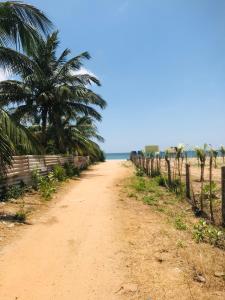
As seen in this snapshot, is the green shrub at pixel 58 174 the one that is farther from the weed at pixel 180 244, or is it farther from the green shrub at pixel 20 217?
the weed at pixel 180 244

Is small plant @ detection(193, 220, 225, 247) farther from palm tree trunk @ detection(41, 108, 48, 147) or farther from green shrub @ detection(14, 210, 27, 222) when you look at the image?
palm tree trunk @ detection(41, 108, 48, 147)

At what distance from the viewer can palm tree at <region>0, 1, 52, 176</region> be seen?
9648 millimetres

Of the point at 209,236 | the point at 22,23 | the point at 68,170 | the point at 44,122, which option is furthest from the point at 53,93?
the point at 209,236

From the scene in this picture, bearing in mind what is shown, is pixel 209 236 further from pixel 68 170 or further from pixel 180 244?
pixel 68 170

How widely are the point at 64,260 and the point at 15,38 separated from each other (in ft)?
22.8


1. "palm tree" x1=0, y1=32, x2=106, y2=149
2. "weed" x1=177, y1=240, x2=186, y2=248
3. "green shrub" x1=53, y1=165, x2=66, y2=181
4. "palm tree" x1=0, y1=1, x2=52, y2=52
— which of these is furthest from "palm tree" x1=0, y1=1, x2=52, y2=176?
"palm tree" x1=0, y1=32, x2=106, y2=149

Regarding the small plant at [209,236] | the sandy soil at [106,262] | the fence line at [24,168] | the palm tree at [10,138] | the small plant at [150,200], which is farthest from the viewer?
the fence line at [24,168]

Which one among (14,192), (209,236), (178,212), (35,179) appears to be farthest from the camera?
(35,179)

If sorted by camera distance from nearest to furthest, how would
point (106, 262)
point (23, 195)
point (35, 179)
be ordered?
point (106, 262) → point (23, 195) → point (35, 179)

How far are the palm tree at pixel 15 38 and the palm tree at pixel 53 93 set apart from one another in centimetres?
1007

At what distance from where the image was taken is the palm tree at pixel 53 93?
21.3 m

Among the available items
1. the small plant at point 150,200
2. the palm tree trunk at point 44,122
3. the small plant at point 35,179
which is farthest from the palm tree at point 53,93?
the small plant at point 150,200

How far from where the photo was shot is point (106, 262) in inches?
219

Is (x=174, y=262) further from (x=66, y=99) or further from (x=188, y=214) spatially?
(x=66, y=99)
